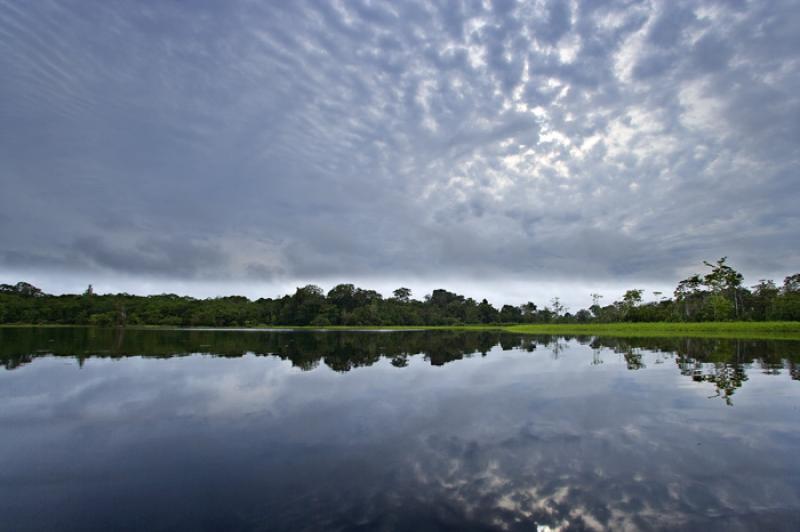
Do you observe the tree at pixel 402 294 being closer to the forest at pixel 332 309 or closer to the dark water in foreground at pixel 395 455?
the forest at pixel 332 309

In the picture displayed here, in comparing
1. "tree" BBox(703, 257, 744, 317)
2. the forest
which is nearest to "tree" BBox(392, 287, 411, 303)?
the forest

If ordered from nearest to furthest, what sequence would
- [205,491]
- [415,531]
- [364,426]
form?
[415,531]
[205,491]
[364,426]

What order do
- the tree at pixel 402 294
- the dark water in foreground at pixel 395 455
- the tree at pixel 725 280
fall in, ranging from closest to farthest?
the dark water in foreground at pixel 395 455
the tree at pixel 725 280
the tree at pixel 402 294

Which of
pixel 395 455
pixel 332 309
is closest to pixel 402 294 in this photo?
pixel 332 309

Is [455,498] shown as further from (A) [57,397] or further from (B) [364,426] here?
(A) [57,397]

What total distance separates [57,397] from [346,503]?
15.2 metres

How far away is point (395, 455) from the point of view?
984 cm

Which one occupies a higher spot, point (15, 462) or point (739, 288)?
point (739, 288)

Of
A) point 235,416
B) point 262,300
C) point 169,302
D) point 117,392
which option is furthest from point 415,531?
point 262,300

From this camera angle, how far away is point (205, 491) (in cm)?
786

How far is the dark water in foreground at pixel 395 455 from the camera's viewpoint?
22.9 ft

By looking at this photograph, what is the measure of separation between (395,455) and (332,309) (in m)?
136

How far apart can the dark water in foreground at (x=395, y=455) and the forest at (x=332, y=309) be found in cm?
9332

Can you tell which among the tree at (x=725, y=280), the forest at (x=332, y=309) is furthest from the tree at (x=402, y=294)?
the tree at (x=725, y=280)
